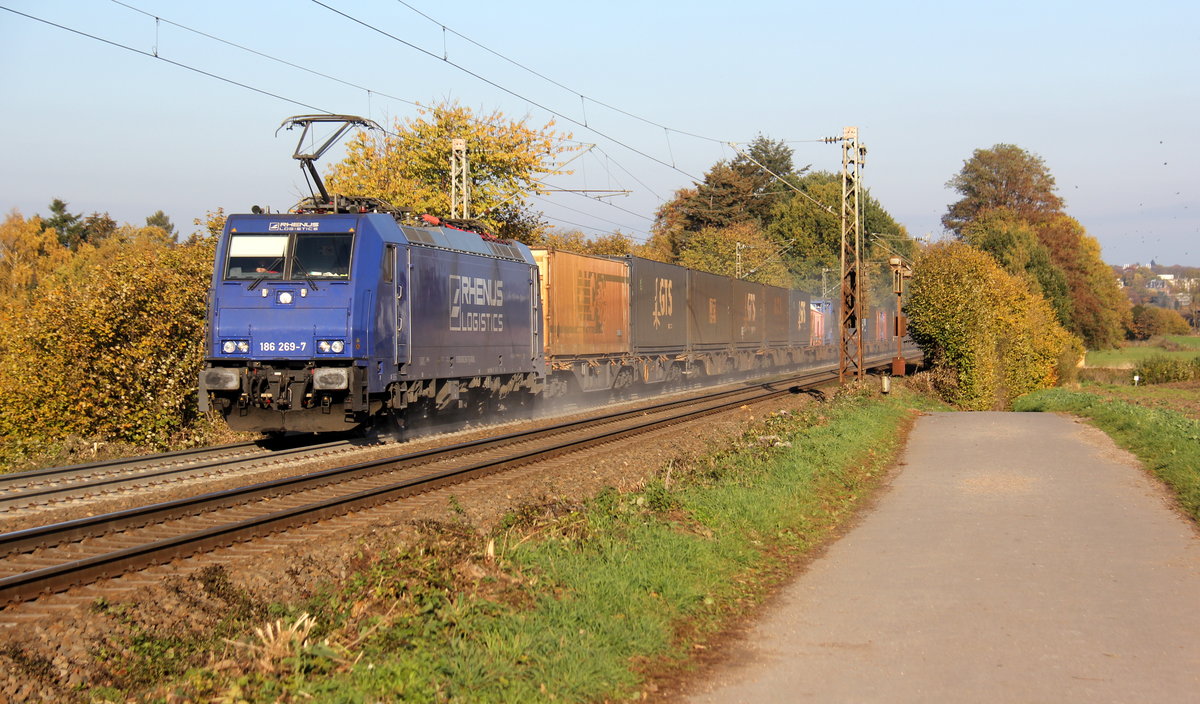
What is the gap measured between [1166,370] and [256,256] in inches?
2304

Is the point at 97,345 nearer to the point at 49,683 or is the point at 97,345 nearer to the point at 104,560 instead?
the point at 104,560

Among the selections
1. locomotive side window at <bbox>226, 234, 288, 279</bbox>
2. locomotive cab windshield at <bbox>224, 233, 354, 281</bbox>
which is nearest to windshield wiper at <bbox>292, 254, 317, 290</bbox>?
locomotive cab windshield at <bbox>224, 233, 354, 281</bbox>

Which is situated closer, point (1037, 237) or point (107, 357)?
point (107, 357)

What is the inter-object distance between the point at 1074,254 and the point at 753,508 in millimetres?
81759

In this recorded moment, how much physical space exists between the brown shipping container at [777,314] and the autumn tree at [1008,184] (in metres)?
51.3

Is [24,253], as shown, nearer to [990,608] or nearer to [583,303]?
[583,303]

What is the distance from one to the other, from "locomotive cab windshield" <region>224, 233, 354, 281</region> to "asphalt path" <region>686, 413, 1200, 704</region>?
8745 mm

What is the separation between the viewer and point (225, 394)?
15.1 meters

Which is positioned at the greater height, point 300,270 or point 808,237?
point 808,237

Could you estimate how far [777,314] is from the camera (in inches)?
1802

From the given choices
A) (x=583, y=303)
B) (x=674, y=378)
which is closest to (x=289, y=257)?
(x=583, y=303)

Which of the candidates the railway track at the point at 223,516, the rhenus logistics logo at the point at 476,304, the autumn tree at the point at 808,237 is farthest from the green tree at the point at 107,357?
the autumn tree at the point at 808,237

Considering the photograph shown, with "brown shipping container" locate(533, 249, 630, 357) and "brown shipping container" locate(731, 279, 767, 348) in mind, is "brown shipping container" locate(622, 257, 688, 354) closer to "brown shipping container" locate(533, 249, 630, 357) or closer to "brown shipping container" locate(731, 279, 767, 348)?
"brown shipping container" locate(533, 249, 630, 357)

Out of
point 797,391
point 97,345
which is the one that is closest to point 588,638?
point 97,345
